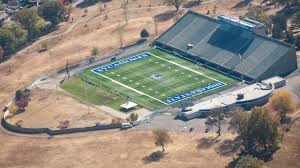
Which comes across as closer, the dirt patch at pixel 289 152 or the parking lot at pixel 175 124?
the dirt patch at pixel 289 152

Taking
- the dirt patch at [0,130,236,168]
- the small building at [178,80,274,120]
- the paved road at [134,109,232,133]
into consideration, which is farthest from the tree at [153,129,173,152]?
the small building at [178,80,274,120]

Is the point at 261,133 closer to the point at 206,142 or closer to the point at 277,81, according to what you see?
the point at 206,142

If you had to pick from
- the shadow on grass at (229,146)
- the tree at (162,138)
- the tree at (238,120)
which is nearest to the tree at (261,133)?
the tree at (238,120)

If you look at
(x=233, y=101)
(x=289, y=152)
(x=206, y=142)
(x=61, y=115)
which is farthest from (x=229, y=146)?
(x=61, y=115)

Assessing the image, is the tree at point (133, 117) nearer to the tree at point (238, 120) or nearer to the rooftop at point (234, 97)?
the rooftop at point (234, 97)

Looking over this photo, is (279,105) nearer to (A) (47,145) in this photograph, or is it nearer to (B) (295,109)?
(B) (295,109)

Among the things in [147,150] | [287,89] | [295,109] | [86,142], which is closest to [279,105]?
[295,109]
